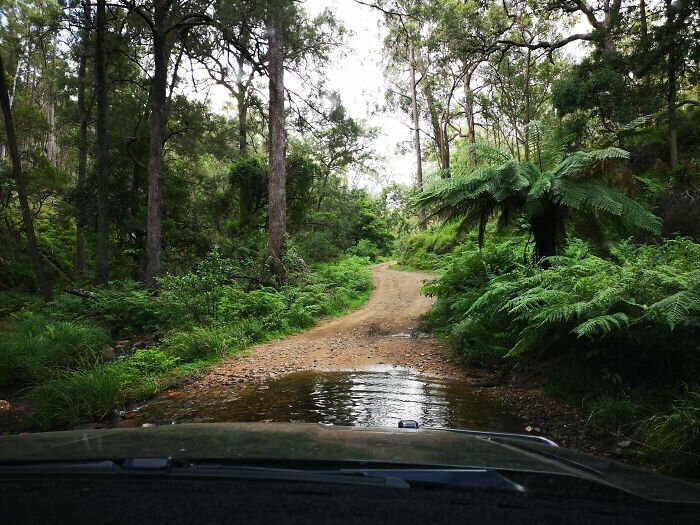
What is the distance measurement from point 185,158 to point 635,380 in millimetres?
19754

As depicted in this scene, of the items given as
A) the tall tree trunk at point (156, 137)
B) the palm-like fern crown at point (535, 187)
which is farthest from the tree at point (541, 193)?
the tall tree trunk at point (156, 137)

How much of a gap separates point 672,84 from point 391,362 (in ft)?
32.1

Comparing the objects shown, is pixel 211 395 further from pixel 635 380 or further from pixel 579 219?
pixel 579 219

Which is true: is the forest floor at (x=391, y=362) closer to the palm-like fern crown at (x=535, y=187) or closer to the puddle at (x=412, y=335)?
the puddle at (x=412, y=335)

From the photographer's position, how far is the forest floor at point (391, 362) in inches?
166

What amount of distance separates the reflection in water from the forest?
2.75 feet

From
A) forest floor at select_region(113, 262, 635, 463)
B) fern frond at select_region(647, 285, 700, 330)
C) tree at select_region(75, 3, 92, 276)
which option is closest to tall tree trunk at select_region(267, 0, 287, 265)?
forest floor at select_region(113, 262, 635, 463)

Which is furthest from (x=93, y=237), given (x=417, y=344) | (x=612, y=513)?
(x=612, y=513)

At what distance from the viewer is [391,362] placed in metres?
7.39

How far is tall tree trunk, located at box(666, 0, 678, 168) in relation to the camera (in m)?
8.95

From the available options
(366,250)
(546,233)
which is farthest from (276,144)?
(366,250)

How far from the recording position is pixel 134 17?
14.5 meters

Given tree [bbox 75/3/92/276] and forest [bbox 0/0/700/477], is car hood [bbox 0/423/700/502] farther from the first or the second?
tree [bbox 75/3/92/276]

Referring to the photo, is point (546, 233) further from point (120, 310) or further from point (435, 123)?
point (435, 123)
